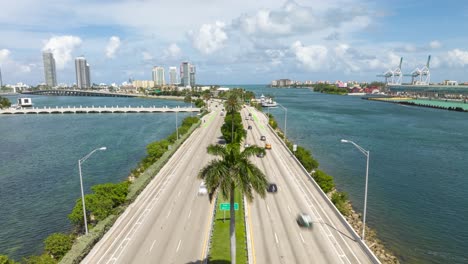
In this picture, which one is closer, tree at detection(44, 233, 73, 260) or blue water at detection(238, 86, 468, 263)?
tree at detection(44, 233, 73, 260)

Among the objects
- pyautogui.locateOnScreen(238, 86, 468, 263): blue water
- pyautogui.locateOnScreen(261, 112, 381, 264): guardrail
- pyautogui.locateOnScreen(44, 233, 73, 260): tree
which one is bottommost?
pyautogui.locateOnScreen(238, 86, 468, 263): blue water

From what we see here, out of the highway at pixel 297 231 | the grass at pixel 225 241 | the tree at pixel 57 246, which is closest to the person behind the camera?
the grass at pixel 225 241

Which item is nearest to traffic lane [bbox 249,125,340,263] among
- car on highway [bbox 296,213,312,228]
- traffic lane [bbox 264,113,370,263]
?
car on highway [bbox 296,213,312,228]

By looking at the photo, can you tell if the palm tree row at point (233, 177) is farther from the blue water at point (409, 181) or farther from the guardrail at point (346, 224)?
the blue water at point (409, 181)

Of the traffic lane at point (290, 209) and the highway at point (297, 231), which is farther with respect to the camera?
the traffic lane at point (290, 209)

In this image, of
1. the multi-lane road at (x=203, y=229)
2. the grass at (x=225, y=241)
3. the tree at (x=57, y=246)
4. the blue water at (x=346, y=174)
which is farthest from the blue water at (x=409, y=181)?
the tree at (x=57, y=246)

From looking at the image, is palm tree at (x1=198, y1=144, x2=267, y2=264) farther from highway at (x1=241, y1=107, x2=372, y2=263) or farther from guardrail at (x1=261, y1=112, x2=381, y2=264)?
guardrail at (x1=261, y1=112, x2=381, y2=264)
